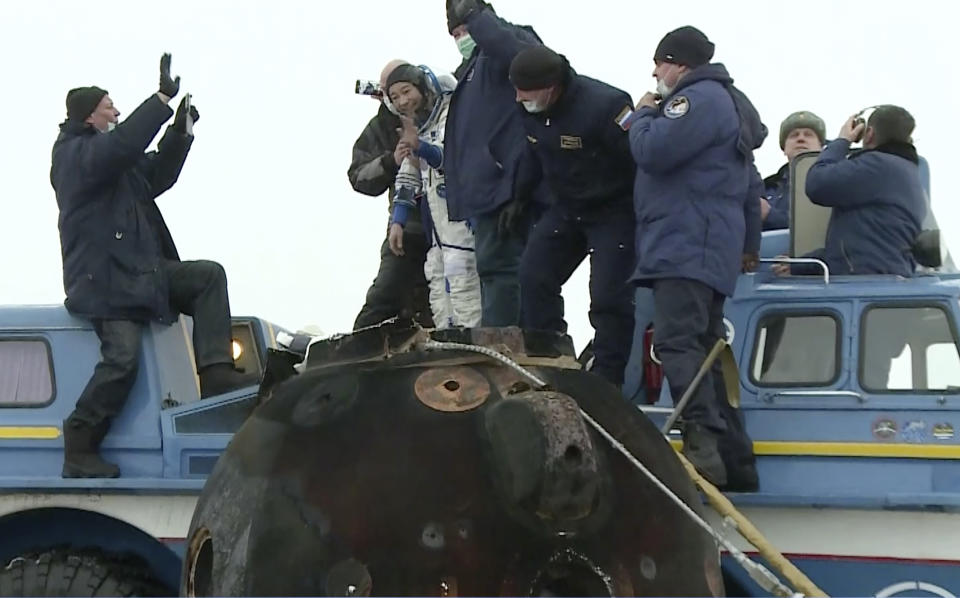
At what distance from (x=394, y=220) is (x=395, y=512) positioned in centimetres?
442

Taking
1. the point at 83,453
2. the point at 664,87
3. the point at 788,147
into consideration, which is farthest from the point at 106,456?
the point at 788,147

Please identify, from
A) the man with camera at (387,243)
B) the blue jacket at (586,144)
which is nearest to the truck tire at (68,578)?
the man with camera at (387,243)

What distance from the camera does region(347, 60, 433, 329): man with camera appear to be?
838 centimetres

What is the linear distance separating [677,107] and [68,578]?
3.60 m

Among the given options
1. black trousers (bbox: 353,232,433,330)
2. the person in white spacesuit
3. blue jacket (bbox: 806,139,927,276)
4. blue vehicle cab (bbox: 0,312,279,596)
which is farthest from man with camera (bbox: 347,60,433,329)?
blue jacket (bbox: 806,139,927,276)

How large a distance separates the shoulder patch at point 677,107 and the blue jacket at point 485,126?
4.36 ft

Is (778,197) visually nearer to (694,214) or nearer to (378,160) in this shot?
(378,160)

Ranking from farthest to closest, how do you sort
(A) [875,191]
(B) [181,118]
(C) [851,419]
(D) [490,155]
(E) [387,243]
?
(E) [387,243], (B) [181,118], (D) [490,155], (A) [875,191], (C) [851,419]

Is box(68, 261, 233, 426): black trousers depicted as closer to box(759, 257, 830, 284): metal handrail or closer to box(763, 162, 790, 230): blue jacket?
box(759, 257, 830, 284): metal handrail

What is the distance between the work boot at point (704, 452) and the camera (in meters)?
5.76

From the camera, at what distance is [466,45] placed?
25.1 ft

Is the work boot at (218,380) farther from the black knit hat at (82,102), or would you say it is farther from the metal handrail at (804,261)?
the metal handrail at (804,261)

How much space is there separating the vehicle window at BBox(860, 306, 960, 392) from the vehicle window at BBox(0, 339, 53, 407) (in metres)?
4.34

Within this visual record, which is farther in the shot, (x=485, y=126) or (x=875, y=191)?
(x=485, y=126)
